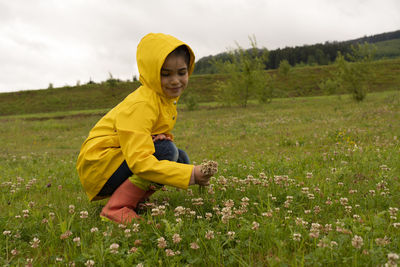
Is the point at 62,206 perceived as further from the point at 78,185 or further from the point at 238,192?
the point at 238,192

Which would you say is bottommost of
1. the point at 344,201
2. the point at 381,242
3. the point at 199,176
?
the point at 344,201

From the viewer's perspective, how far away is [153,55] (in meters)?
3.57

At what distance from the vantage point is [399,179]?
4500mm

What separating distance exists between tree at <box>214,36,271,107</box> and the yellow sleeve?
33.6 m

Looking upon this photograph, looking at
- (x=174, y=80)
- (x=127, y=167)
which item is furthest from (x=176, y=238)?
(x=174, y=80)

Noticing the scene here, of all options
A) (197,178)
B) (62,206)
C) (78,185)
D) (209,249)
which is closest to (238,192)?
(197,178)

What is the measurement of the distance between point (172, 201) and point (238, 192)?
92 centimetres

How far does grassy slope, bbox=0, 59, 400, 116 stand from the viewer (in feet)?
192

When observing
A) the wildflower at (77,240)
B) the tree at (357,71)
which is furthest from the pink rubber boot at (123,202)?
the tree at (357,71)

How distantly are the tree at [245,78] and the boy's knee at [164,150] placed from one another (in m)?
33.2

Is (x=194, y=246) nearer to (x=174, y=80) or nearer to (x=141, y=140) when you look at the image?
(x=141, y=140)

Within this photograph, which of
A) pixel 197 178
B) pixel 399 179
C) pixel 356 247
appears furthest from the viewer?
pixel 399 179

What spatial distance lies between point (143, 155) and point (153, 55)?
1.19 metres

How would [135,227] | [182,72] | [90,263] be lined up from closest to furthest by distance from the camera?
[90,263] → [135,227] → [182,72]
